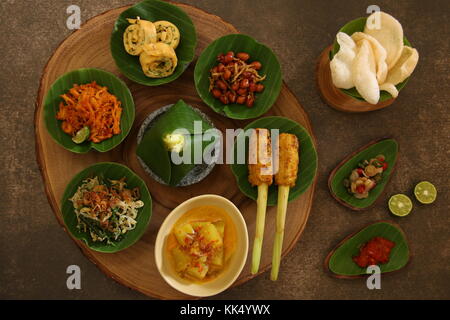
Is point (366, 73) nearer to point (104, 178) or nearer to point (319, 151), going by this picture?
point (319, 151)

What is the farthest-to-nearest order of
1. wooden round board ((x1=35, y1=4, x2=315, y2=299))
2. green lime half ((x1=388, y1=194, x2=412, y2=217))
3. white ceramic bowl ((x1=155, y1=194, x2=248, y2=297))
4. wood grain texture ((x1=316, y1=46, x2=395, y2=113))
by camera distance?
1. green lime half ((x1=388, y1=194, x2=412, y2=217))
2. wood grain texture ((x1=316, y1=46, x2=395, y2=113))
3. wooden round board ((x1=35, y1=4, x2=315, y2=299))
4. white ceramic bowl ((x1=155, y1=194, x2=248, y2=297))

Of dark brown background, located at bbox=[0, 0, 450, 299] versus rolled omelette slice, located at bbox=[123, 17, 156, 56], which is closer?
rolled omelette slice, located at bbox=[123, 17, 156, 56]

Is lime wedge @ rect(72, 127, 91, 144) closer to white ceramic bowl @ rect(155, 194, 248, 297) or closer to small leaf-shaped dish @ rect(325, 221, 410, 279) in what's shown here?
white ceramic bowl @ rect(155, 194, 248, 297)

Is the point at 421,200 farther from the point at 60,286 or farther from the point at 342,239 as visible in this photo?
the point at 60,286

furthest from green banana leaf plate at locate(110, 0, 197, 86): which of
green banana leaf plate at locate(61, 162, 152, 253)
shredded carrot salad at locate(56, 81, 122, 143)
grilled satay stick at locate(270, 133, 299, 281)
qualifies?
grilled satay stick at locate(270, 133, 299, 281)

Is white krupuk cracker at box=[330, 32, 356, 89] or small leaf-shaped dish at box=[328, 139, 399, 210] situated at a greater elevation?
white krupuk cracker at box=[330, 32, 356, 89]

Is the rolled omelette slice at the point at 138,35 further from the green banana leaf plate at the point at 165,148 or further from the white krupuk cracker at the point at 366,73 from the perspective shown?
the white krupuk cracker at the point at 366,73

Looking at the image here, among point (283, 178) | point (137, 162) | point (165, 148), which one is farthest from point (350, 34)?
point (137, 162)
